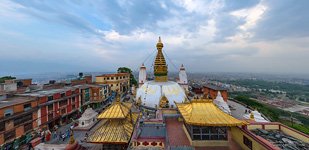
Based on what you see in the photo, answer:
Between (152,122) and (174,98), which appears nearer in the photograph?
(152,122)

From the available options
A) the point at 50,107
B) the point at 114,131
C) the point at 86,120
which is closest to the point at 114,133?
the point at 114,131

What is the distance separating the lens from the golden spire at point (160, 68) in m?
31.7

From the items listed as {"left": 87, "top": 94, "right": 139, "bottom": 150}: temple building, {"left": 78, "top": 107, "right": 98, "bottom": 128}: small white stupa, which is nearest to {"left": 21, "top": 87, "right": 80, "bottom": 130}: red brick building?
{"left": 78, "top": 107, "right": 98, "bottom": 128}: small white stupa

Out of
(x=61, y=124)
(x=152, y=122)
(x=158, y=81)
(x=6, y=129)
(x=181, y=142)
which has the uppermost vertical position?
(x=158, y=81)

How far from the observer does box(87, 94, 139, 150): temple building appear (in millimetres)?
12602

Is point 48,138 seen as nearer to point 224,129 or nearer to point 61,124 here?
point 61,124

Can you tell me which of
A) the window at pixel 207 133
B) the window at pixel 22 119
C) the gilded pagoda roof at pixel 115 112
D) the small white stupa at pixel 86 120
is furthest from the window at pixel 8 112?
the window at pixel 207 133

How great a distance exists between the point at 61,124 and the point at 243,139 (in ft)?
104

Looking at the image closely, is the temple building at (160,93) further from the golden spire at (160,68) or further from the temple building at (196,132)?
the temple building at (196,132)

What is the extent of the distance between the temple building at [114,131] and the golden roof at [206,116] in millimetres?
4919

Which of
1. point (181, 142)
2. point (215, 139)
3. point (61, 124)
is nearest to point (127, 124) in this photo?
point (181, 142)

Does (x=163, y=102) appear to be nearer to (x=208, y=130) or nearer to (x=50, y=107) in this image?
(x=208, y=130)

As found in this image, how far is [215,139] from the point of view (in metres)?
12.0

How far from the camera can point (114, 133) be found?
43.3 feet
